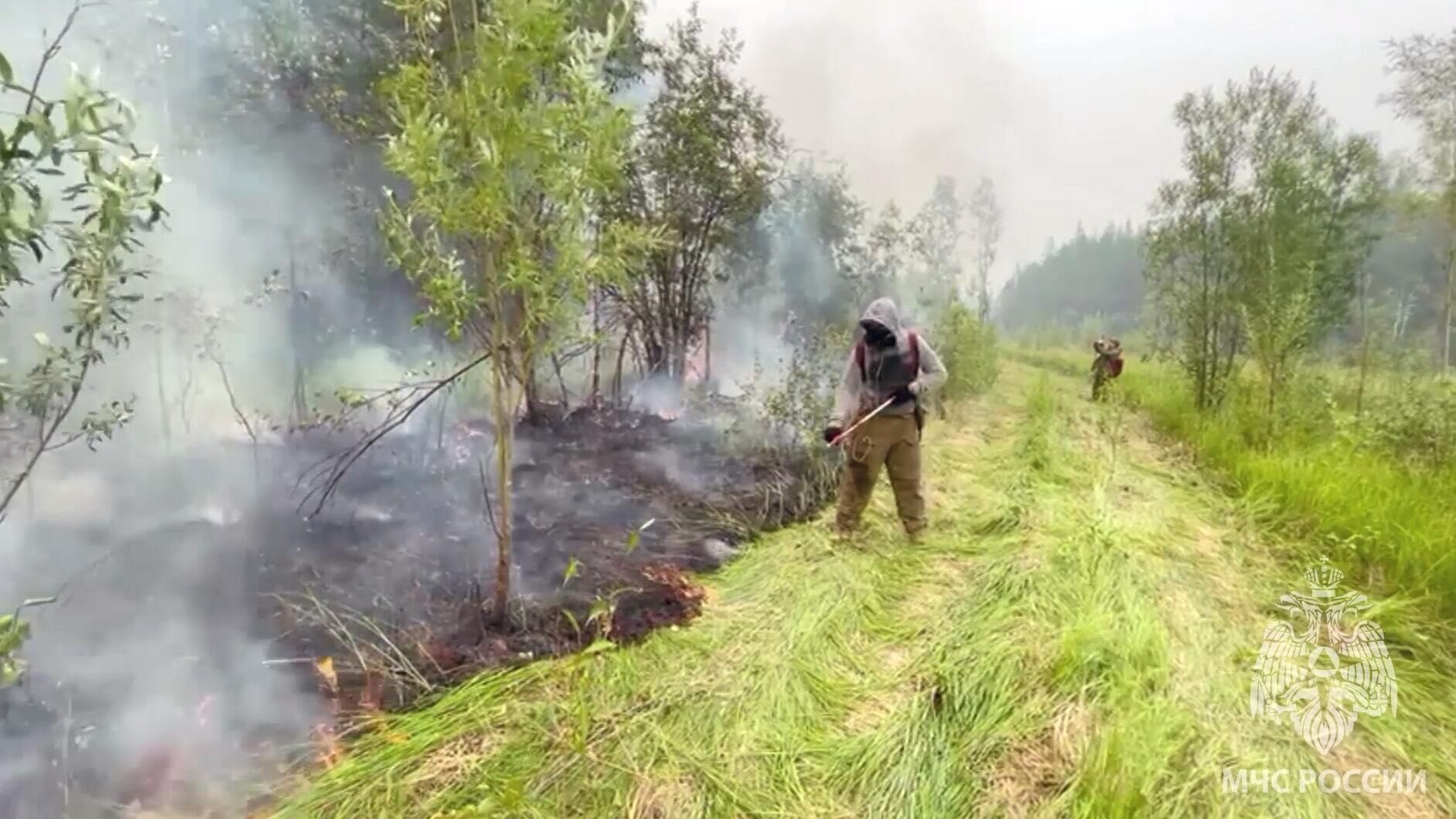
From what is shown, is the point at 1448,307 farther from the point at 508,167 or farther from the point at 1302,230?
Result: the point at 508,167

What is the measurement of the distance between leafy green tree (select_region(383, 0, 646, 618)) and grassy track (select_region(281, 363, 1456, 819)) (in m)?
0.81

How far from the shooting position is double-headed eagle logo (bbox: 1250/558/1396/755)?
7.10ft

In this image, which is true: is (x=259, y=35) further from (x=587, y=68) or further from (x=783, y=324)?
(x=783, y=324)

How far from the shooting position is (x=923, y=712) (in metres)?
2.21

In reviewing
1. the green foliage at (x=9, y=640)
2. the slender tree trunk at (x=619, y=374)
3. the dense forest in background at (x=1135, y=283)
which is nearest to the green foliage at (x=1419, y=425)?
the dense forest in background at (x=1135, y=283)

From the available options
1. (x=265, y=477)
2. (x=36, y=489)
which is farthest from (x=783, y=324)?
(x=36, y=489)

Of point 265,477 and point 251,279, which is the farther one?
point 251,279

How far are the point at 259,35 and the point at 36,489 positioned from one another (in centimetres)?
341

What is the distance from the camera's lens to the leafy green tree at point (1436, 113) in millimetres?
5230

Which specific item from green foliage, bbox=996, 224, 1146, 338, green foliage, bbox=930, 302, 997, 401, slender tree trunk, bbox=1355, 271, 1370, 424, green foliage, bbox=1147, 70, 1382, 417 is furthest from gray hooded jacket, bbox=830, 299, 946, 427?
green foliage, bbox=996, 224, 1146, 338

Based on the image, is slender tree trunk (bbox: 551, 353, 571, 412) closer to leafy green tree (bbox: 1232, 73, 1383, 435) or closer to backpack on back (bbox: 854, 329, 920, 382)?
backpack on back (bbox: 854, 329, 920, 382)

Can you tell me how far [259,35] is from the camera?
4977mm

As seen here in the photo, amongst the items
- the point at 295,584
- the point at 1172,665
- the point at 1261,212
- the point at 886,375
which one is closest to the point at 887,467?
the point at 886,375

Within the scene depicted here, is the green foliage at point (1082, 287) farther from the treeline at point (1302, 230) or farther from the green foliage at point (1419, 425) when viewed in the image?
the green foliage at point (1419, 425)
